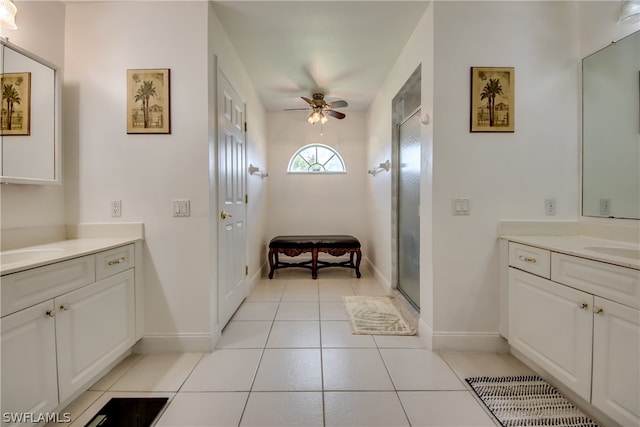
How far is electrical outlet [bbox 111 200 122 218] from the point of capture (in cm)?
196

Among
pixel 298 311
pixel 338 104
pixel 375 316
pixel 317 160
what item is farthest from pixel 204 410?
pixel 317 160

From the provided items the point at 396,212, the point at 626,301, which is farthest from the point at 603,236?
the point at 396,212

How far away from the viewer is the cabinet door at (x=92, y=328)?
1.36 meters

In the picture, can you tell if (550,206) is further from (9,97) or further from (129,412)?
(9,97)

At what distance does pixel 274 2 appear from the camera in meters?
2.01

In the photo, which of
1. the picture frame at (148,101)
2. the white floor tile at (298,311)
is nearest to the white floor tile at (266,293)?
the white floor tile at (298,311)

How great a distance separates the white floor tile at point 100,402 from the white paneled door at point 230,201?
67cm

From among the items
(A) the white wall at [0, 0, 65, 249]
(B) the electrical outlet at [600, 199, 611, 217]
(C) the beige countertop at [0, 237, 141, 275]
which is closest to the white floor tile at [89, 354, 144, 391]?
(C) the beige countertop at [0, 237, 141, 275]

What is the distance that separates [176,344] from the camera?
1996mm

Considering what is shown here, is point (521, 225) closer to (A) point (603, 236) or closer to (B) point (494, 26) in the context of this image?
(A) point (603, 236)

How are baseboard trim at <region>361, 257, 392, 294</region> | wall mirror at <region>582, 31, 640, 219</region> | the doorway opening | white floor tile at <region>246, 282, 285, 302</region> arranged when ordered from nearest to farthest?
wall mirror at <region>582, 31, 640, 219</region>, the doorway opening, white floor tile at <region>246, 282, 285, 302</region>, baseboard trim at <region>361, 257, 392, 294</region>

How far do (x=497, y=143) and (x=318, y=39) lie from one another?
1.75m

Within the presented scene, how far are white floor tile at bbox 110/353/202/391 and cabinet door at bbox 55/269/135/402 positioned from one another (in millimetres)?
159

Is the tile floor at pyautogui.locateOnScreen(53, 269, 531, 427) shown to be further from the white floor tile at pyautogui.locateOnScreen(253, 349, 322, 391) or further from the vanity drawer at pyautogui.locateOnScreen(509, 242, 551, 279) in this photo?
the vanity drawer at pyautogui.locateOnScreen(509, 242, 551, 279)
